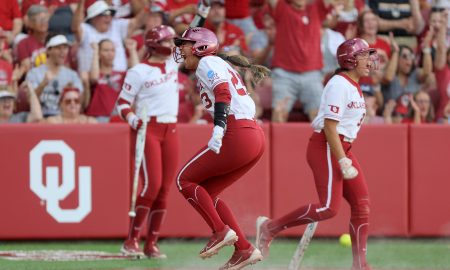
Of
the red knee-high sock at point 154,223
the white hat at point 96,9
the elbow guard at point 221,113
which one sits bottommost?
the red knee-high sock at point 154,223

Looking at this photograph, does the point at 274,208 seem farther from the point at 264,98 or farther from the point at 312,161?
the point at 312,161

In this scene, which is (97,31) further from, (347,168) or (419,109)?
(347,168)

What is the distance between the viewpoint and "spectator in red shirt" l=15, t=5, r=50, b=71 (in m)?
→ 12.6

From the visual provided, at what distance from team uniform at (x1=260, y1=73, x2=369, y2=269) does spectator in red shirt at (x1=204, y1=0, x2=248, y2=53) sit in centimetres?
484

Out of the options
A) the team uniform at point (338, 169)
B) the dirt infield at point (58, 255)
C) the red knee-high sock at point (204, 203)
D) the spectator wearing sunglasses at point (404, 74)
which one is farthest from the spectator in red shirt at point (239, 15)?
the red knee-high sock at point (204, 203)

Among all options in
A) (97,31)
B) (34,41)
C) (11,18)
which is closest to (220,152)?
(97,31)

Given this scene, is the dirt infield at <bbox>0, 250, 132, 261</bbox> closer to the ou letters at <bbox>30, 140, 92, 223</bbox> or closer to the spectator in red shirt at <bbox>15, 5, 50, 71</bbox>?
the ou letters at <bbox>30, 140, 92, 223</bbox>

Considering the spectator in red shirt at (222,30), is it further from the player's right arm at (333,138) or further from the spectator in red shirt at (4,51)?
the player's right arm at (333,138)

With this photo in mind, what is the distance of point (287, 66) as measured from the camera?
12.8 meters

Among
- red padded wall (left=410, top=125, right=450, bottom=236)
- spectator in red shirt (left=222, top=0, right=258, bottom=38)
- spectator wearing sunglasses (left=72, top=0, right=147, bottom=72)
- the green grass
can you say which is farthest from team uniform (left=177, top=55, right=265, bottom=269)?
spectator in red shirt (left=222, top=0, right=258, bottom=38)

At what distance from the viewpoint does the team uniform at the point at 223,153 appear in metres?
7.84

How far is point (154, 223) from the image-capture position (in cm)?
1020

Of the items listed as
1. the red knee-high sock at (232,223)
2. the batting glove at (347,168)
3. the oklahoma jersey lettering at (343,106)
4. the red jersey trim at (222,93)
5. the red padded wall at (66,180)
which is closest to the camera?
the red jersey trim at (222,93)

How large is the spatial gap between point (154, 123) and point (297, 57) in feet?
10.8
